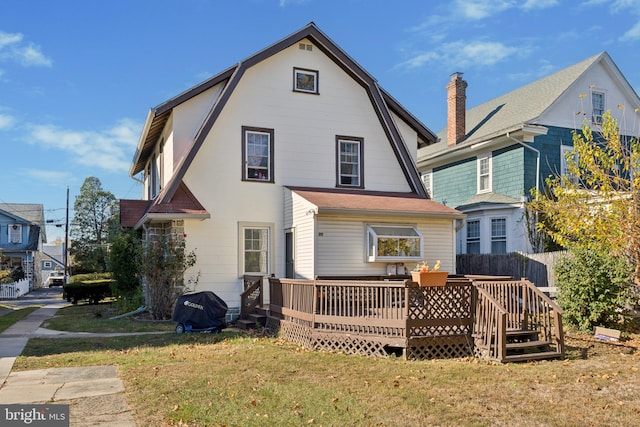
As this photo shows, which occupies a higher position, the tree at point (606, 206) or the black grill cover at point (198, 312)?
the tree at point (606, 206)

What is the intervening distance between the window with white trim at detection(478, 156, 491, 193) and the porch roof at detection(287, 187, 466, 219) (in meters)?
5.93

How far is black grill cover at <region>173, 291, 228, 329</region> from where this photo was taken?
479 inches

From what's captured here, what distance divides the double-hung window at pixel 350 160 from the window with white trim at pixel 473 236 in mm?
7311

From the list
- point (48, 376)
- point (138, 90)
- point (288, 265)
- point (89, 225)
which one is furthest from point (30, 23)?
point (89, 225)

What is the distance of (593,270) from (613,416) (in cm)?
610

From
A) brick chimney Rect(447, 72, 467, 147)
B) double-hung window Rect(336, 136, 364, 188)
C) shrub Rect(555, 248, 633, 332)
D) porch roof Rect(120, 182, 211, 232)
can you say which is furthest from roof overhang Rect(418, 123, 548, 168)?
porch roof Rect(120, 182, 211, 232)

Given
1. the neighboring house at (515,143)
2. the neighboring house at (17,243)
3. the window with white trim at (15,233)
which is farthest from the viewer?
the window with white trim at (15,233)

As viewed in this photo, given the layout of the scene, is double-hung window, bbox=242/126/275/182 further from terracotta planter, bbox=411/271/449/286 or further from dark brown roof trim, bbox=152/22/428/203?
terracotta planter, bbox=411/271/449/286

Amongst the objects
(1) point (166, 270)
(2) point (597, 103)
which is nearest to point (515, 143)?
(2) point (597, 103)

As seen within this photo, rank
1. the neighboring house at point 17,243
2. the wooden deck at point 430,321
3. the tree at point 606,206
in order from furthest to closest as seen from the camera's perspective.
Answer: the neighboring house at point 17,243 → the tree at point 606,206 → the wooden deck at point 430,321

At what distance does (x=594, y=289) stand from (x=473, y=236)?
10.8 meters

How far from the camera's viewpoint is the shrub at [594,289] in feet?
36.5

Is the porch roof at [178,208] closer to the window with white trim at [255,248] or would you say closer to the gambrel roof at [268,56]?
the gambrel roof at [268,56]

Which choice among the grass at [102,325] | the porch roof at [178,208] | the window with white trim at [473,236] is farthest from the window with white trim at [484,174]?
the grass at [102,325]
